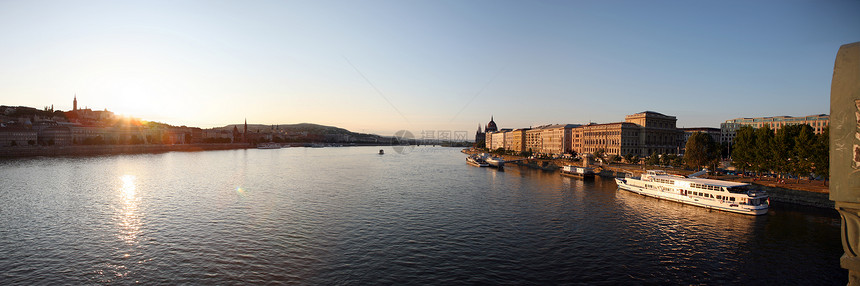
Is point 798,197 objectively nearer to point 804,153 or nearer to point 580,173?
point 804,153

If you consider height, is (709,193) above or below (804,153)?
below

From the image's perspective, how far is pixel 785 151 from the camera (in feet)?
150

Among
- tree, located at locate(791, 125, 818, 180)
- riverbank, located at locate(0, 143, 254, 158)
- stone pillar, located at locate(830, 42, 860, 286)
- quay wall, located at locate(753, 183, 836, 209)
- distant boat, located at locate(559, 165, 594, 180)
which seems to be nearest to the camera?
stone pillar, located at locate(830, 42, 860, 286)

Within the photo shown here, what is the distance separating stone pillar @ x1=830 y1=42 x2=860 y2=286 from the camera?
3.42m

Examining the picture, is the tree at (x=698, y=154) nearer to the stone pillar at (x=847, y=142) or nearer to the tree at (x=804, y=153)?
the tree at (x=804, y=153)

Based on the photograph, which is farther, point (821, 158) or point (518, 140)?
point (518, 140)

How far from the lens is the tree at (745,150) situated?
4975cm

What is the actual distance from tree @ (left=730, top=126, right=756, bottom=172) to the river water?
53.5ft

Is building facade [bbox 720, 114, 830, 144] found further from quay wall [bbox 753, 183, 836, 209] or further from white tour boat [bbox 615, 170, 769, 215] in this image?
white tour boat [bbox 615, 170, 769, 215]

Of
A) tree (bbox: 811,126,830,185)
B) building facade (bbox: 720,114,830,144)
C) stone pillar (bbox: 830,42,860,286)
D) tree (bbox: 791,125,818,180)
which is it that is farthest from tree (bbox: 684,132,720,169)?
stone pillar (bbox: 830,42,860,286)

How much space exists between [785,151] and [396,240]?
4773cm

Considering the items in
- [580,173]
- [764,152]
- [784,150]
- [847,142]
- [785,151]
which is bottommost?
[580,173]

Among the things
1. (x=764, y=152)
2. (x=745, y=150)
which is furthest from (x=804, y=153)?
(x=745, y=150)

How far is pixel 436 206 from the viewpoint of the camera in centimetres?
3522
